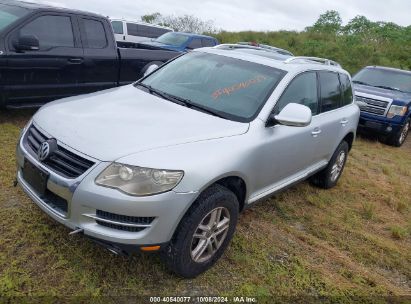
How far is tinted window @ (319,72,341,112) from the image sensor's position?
451 centimetres

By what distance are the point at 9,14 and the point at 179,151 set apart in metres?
4.31

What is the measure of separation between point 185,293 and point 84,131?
1.40 m

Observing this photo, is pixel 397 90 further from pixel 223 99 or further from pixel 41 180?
pixel 41 180

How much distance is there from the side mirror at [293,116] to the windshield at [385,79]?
7.52 metres

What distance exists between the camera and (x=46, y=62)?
18.4ft

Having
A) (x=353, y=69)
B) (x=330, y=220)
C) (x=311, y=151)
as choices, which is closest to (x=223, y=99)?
(x=311, y=151)

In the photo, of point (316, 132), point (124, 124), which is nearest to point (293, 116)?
point (316, 132)

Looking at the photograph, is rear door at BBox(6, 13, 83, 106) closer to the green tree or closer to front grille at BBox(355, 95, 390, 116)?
front grille at BBox(355, 95, 390, 116)

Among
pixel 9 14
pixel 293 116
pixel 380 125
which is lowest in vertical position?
pixel 380 125

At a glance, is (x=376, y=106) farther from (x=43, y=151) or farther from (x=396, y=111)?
(x=43, y=151)

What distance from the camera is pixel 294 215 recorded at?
447 centimetres

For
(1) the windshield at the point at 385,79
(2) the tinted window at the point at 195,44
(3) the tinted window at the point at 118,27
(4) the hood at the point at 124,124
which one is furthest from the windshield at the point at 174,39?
(4) the hood at the point at 124,124

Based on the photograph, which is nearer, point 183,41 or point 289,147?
point 289,147

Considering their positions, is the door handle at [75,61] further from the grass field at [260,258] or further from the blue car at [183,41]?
the blue car at [183,41]
